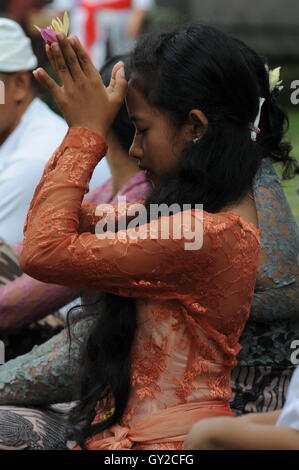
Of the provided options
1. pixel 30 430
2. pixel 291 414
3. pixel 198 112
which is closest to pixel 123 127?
pixel 198 112

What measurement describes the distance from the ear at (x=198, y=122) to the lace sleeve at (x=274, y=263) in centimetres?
30

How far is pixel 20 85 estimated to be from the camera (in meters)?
4.61

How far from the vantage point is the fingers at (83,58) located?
8.18 feet

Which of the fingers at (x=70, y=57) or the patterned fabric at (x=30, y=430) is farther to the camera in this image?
the patterned fabric at (x=30, y=430)

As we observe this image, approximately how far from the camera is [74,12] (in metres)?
9.90

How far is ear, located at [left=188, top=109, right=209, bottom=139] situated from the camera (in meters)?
2.53

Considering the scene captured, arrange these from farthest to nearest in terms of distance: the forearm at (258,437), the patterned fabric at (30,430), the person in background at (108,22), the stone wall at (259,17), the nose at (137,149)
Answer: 1. the stone wall at (259,17)
2. the person in background at (108,22)
3. the patterned fabric at (30,430)
4. the nose at (137,149)
5. the forearm at (258,437)

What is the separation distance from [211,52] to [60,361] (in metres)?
1.11

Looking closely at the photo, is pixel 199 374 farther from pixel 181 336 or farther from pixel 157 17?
pixel 157 17

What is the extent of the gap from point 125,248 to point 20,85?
2.38 metres

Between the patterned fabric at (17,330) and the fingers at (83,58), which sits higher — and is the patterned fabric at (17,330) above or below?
below

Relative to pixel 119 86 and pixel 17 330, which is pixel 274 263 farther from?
pixel 17 330

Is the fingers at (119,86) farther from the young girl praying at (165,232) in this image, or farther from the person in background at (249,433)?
the person in background at (249,433)

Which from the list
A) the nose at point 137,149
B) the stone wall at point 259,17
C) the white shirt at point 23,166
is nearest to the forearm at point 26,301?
the white shirt at point 23,166
